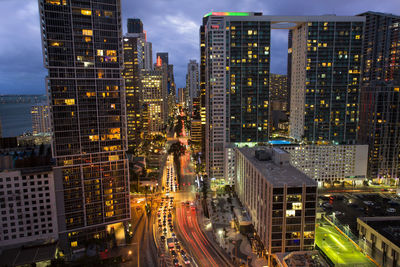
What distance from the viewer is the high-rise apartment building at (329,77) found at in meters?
124

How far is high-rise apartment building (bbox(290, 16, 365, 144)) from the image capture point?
406ft

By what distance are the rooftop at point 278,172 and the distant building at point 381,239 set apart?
19.1 metres

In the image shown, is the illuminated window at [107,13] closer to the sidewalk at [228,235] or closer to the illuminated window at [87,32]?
the illuminated window at [87,32]

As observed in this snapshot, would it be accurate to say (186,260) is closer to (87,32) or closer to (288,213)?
(288,213)

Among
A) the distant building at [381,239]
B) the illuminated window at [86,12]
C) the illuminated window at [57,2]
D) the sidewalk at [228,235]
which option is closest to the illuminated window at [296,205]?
the distant building at [381,239]

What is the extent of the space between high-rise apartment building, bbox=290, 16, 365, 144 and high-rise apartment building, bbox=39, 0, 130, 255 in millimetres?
92304

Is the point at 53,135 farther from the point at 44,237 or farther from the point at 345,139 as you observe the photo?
the point at 345,139

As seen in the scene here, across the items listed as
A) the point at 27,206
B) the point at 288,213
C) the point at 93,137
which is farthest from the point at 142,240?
the point at 288,213

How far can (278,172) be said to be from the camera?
3142 inches

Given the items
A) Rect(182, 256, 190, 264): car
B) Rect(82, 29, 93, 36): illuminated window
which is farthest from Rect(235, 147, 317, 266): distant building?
Rect(82, 29, 93, 36): illuminated window

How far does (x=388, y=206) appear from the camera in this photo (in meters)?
110

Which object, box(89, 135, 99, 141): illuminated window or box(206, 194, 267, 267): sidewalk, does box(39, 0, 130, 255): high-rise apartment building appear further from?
box(206, 194, 267, 267): sidewalk

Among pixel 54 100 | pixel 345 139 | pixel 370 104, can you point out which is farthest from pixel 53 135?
pixel 370 104

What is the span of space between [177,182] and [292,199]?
7992 centimetres
